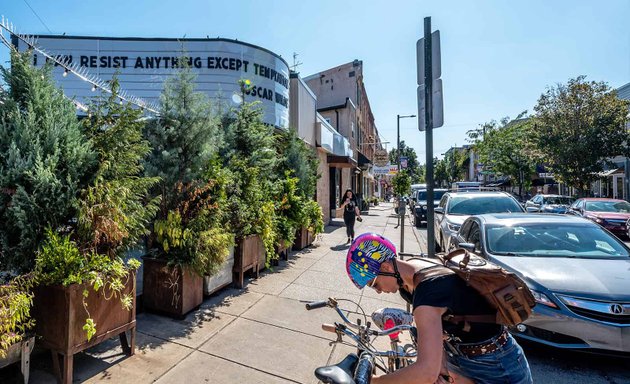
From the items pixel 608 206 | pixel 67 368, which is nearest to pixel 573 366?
pixel 67 368

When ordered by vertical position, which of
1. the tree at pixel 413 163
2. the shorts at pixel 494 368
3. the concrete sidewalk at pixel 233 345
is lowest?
the concrete sidewalk at pixel 233 345

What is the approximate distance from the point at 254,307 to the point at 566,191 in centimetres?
3871

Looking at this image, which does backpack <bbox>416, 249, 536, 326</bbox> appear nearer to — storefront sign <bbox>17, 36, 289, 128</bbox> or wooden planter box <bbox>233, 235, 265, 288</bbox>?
wooden planter box <bbox>233, 235, 265, 288</bbox>

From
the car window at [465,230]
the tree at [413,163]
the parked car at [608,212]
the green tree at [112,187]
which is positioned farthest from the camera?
the tree at [413,163]

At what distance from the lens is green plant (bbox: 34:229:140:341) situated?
268cm

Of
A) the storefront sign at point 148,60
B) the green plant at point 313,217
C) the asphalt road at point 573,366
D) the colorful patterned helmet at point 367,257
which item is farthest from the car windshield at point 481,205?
the colorful patterned helmet at point 367,257

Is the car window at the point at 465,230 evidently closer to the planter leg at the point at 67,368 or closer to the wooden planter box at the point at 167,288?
the wooden planter box at the point at 167,288

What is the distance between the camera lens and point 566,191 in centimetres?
3331

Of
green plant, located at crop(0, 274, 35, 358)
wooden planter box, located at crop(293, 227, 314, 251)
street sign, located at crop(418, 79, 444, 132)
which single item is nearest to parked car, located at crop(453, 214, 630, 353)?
street sign, located at crop(418, 79, 444, 132)

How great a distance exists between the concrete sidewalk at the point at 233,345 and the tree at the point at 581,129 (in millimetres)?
19375

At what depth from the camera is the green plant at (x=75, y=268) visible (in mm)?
2678

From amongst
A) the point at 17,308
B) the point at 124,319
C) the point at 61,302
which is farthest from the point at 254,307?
the point at 17,308

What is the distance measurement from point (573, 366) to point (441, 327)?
3115 millimetres

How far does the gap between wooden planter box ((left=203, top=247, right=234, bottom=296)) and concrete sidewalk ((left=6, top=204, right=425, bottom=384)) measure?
0.17 m
